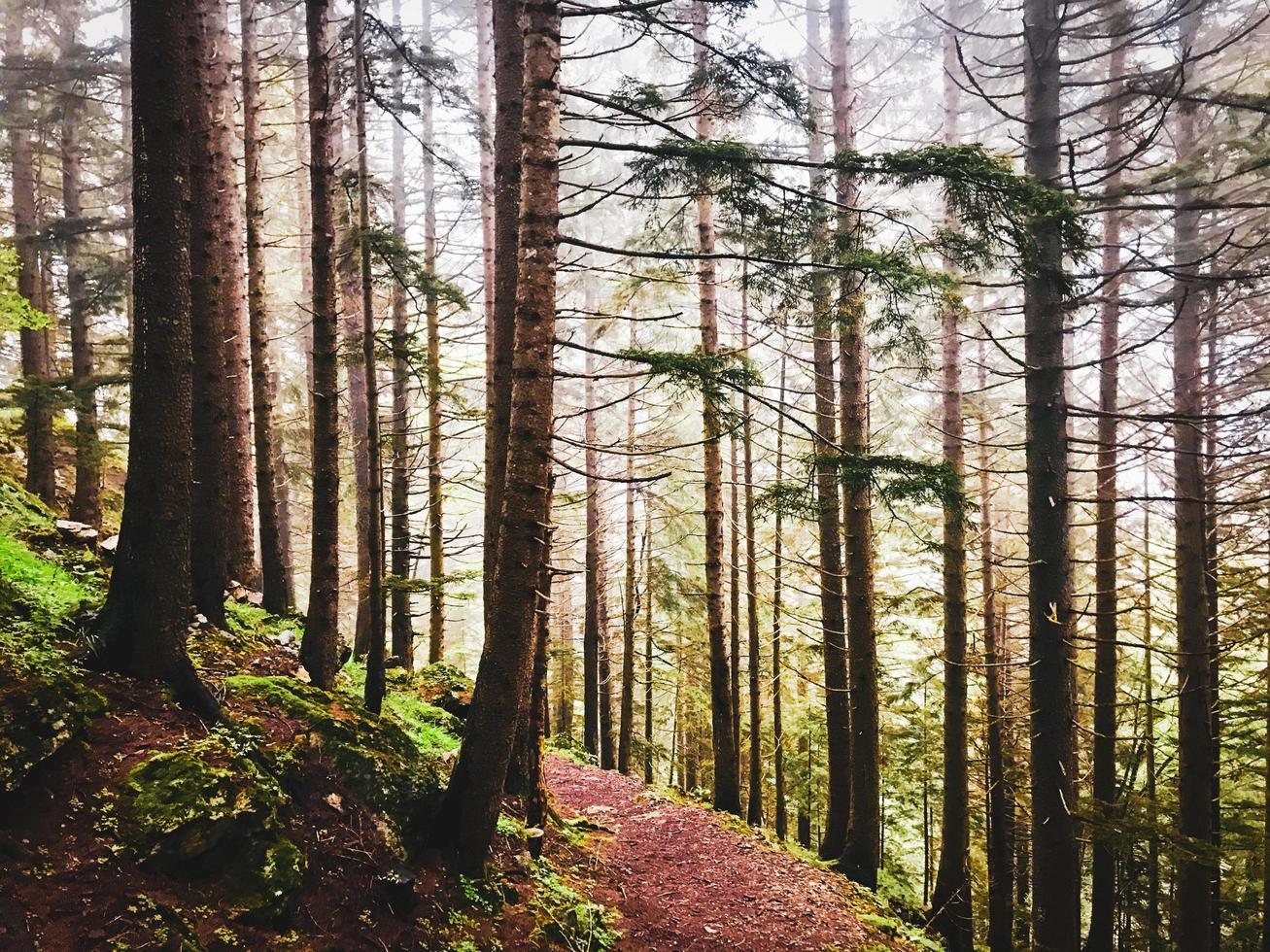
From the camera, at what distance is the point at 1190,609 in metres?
10.2

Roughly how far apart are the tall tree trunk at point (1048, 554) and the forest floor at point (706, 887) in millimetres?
2239

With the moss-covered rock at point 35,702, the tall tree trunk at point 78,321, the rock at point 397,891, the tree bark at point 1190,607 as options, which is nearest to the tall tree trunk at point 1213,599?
the tree bark at point 1190,607

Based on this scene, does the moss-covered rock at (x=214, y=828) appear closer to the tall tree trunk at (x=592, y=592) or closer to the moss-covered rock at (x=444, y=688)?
the moss-covered rock at (x=444, y=688)

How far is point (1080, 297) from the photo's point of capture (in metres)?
6.27

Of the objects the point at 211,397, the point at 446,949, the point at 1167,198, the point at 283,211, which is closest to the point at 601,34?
the point at 283,211

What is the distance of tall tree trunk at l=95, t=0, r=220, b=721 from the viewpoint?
454cm

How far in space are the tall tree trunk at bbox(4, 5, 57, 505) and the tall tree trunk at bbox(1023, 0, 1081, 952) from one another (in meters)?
16.4

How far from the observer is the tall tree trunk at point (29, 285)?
12.5 meters

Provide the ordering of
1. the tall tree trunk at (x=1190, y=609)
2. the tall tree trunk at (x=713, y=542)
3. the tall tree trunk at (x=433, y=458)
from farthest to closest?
the tall tree trunk at (x=433, y=458) < the tall tree trunk at (x=713, y=542) < the tall tree trunk at (x=1190, y=609)

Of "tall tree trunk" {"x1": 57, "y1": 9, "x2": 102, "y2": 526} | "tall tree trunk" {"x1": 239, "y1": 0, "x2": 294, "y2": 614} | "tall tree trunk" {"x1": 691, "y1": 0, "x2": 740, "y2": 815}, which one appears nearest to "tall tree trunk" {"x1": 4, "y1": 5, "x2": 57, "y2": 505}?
"tall tree trunk" {"x1": 57, "y1": 9, "x2": 102, "y2": 526}

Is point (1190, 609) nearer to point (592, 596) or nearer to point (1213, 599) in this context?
point (1213, 599)

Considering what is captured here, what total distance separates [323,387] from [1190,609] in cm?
1345

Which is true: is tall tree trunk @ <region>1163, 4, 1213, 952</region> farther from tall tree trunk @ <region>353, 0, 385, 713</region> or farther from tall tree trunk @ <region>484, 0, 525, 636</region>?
tall tree trunk @ <region>353, 0, 385, 713</region>

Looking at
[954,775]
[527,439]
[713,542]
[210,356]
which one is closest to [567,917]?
[527,439]
